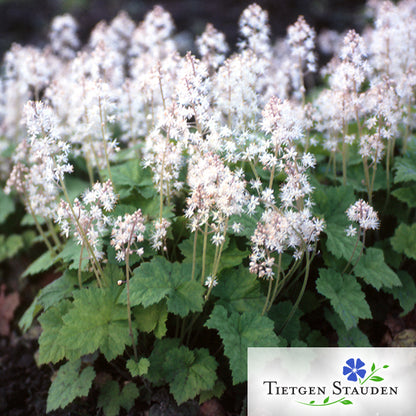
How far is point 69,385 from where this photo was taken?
242cm

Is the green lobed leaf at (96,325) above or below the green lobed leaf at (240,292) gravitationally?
below

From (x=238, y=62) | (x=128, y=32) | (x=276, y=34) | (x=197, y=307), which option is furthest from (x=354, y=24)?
(x=197, y=307)

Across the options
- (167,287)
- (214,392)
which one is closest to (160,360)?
(214,392)

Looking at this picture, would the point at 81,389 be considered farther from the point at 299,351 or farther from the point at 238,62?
the point at 238,62

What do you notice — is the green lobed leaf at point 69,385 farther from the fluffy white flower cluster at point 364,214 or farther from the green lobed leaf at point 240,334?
the fluffy white flower cluster at point 364,214

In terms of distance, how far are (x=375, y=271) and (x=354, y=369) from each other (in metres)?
0.59

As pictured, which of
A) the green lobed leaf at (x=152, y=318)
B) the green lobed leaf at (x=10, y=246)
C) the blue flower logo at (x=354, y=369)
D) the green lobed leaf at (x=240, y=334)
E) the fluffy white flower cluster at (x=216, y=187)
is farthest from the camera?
the green lobed leaf at (x=10, y=246)

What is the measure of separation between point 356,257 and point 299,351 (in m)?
0.68

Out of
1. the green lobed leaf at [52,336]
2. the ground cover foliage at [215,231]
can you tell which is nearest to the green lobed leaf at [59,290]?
the ground cover foliage at [215,231]

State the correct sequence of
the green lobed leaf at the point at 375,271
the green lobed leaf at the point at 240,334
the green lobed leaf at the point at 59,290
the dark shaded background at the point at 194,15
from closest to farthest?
the green lobed leaf at the point at 240,334, the green lobed leaf at the point at 375,271, the green lobed leaf at the point at 59,290, the dark shaded background at the point at 194,15

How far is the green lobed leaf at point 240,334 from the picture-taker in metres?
2.06

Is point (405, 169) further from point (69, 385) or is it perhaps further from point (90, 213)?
point (69, 385)

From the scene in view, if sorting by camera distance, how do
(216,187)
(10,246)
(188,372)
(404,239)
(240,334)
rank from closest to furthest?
(216,187)
(240,334)
(188,372)
(404,239)
(10,246)

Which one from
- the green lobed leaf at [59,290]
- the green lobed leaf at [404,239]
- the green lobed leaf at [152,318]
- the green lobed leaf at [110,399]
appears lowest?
the green lobed leaf at [110,399]
